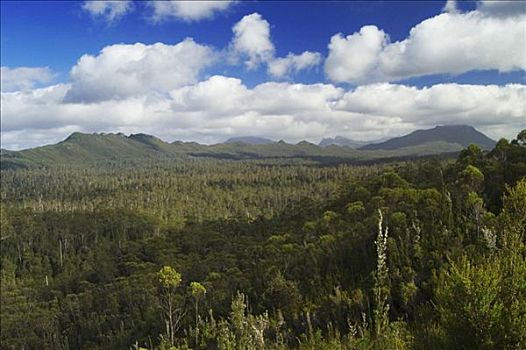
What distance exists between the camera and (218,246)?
79.9 m

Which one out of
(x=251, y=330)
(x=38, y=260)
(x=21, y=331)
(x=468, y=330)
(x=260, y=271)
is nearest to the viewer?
(x=251, y=330)

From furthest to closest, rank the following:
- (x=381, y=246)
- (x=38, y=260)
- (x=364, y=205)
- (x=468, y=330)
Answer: (x=38, y=260)
(x=364, y=205)
(x=468, y=330)
(x=381, y=246)

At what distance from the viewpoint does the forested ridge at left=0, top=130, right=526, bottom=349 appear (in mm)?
9711

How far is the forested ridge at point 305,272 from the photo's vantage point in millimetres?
9711

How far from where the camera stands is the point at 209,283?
54.2 meters

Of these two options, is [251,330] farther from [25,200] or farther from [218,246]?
[25,200]

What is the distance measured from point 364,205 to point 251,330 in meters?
51.3

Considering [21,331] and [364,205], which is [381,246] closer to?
[364,205]

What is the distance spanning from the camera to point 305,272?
45.9 meters

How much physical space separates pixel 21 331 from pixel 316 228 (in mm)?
43252

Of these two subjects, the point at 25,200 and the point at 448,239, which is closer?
the point at 448,239

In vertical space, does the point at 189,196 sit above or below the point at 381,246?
below

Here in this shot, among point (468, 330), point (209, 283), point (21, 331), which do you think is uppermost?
point (468, 330)

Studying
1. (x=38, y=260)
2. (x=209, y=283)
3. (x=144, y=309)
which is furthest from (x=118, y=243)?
(x=209, y=283)
